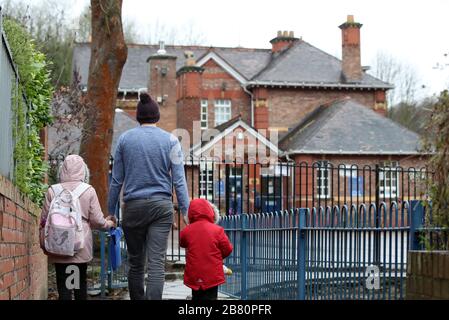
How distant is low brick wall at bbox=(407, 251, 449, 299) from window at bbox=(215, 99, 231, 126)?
45.6 metres

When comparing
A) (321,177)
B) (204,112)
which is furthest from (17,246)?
(204,112)

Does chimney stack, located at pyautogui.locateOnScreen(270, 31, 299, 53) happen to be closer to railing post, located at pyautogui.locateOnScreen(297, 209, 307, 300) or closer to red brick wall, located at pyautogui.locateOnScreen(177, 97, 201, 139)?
red brick wall, located at pyautogui.locateOnScreen(177, 97, 201, 139)

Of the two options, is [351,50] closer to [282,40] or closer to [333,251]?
[282,40]

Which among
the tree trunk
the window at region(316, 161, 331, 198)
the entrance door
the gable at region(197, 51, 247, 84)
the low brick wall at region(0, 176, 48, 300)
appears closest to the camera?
the low brick wall at region(0, 176, 48, 300)

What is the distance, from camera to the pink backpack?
25.2 ft

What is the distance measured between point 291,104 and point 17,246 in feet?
147

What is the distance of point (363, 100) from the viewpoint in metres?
53.4

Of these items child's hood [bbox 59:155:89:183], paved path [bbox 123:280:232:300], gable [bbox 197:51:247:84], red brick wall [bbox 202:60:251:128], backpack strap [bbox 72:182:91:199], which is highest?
gable [bbox 197:51:247:84]

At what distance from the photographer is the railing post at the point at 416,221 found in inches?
298

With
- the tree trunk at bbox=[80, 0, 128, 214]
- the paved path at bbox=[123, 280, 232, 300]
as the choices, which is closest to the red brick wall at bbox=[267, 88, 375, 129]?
the tree trunk at bbox=[80, 0, 128, 214]

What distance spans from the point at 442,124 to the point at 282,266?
4.17 m
